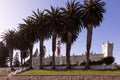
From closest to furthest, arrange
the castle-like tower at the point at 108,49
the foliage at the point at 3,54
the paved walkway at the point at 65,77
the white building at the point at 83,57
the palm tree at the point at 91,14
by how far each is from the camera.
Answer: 1. the paved walkway at the point at 65,77
2. the palm tree at the point at 91,14
3. the foliage at the point at 3,54
4. the white building at the point at 83,57
5. the castle-like tower at the point at 108,49

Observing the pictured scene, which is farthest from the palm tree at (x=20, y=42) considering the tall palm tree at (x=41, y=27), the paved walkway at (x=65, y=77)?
the paved walkway at (x=65, y=77)

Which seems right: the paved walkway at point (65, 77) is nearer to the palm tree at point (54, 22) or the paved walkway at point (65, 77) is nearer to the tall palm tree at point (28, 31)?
the palm tree at point (54, 22)

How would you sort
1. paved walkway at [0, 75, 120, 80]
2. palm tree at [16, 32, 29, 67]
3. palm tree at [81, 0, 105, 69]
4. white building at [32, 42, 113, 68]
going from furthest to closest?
1. white building at [32, 42, 113, 68]
2. palm tree at [16, 32, 29, 67]
3. palm tree at [81, 0, 105, 69]
4. paved walkway at [0, 75, 120, 80]

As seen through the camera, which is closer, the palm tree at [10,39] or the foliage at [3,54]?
the palm tree at [10,39]

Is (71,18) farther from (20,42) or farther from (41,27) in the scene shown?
(20,42)

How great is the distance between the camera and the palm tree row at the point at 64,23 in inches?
2258

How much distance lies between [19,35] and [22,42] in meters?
2.12

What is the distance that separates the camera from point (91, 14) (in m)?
56.6

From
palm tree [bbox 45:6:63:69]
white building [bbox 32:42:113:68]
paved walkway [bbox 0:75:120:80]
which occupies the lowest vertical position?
paved walkway [bbox 0:75:120:80]

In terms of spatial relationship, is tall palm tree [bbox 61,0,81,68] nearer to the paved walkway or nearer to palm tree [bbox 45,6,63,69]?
palm tree [bbox 45,6,63,69]

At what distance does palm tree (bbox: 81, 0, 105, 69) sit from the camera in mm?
56812

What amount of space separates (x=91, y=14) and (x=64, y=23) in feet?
20.1

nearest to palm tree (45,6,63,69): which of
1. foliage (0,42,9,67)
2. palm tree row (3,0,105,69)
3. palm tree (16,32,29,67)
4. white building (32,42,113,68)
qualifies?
palm tree row (3,0,105,69)

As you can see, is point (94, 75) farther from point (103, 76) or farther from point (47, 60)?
point (47, 60)
